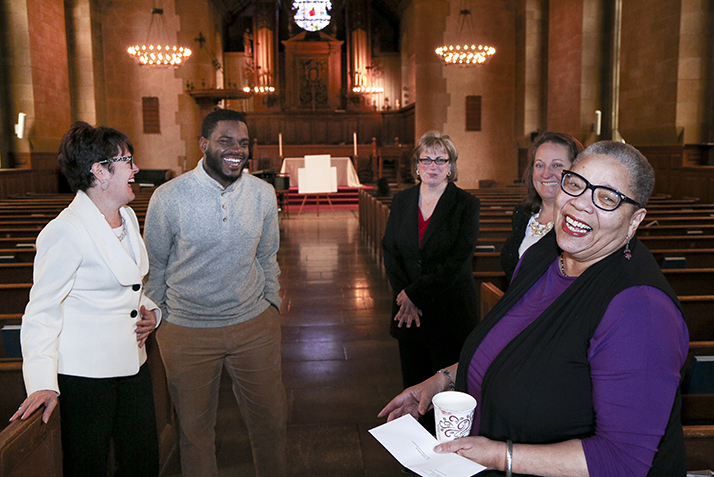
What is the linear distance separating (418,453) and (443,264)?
4.38 ft

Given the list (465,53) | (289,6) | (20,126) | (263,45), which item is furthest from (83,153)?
(289,6)

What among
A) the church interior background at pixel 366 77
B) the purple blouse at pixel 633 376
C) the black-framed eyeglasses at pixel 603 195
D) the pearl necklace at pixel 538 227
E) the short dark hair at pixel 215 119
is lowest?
the purple blouse at pixel 633 376

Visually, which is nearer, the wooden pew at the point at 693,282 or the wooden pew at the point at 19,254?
the wooden pew at the point at 693,282

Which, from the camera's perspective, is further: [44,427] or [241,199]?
[241,199]

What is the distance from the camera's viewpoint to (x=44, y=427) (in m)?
1.39

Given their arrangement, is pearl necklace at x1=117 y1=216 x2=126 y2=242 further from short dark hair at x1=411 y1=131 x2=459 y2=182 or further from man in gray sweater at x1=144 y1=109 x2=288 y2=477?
short dark hair at x1=411 y1=131 x2=459 y2=182

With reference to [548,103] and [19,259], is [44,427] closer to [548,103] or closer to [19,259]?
[19,259]

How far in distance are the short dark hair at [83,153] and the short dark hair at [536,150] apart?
1.51 meters

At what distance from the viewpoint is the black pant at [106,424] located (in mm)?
1576

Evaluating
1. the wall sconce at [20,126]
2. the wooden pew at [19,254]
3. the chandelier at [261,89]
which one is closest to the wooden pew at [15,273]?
the wooden pew at [19,254]

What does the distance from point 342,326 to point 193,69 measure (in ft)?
38.3

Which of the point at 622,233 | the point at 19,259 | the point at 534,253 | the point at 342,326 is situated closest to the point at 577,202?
the point at 622,233

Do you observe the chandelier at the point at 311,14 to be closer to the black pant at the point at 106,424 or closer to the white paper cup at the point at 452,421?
the black pant at the point at 106,424

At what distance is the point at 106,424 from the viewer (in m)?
1.64
